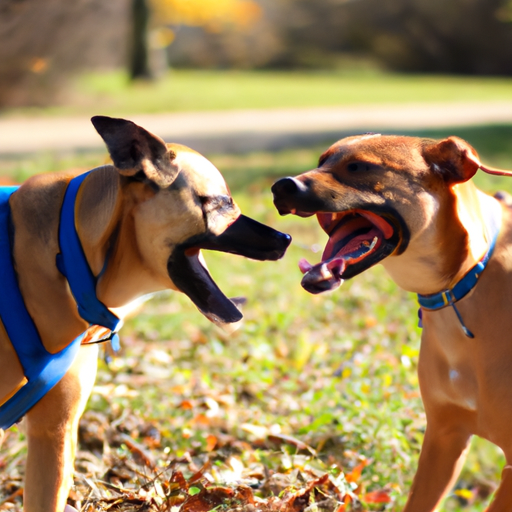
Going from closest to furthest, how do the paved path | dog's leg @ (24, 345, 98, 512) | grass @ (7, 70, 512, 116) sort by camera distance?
1. dog's leg @ (24, 345, 98, 512)
2. the paved path
3. grass @ (7, 70, 512, 116)

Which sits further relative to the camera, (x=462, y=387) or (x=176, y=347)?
(x=176, y=347)

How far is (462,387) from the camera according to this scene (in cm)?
262

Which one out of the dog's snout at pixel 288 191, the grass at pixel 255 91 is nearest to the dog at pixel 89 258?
the dog's snout at pixel 288 191

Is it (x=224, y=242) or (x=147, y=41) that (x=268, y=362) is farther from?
(x=147, y=41)

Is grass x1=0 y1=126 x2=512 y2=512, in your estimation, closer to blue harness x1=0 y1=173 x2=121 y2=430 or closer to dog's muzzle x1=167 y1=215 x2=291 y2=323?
dog's muzzle x1=167 y1=215 x2=291 y2=323

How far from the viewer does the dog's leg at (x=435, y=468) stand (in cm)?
279

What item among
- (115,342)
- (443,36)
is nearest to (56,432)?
(115,342)

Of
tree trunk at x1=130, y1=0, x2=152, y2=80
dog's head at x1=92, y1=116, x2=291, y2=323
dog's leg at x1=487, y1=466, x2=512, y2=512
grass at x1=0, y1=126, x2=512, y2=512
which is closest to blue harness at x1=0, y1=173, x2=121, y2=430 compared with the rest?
dog's head at x1=92, y1=116, x2=291, y2=323

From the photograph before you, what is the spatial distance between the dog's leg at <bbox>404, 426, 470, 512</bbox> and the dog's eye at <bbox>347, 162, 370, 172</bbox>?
3.18 feet

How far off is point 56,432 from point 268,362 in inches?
98.2

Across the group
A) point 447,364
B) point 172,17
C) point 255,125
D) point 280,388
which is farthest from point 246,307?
point 172,17

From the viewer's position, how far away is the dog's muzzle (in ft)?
7.77

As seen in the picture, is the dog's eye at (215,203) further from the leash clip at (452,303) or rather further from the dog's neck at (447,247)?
the leash clip at (452,303)

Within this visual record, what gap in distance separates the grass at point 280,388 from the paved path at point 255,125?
19.7 ft
